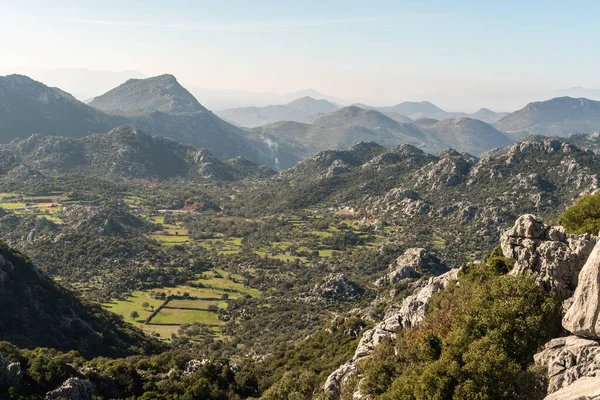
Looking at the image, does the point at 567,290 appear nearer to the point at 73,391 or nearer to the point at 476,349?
the point at 476,349

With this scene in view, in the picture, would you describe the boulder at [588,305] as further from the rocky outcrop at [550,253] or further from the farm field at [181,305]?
the farm field at [181,305]

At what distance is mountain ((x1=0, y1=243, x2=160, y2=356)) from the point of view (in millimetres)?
89188

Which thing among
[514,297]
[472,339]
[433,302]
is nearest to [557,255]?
[514,297]

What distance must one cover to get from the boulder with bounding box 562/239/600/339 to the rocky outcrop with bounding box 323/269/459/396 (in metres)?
22.7

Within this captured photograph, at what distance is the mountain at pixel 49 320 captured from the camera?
89.2 meters

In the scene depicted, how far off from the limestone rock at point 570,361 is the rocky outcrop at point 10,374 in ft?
211

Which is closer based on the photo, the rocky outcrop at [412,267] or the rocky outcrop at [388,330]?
the rocky outcrop at [388,330]

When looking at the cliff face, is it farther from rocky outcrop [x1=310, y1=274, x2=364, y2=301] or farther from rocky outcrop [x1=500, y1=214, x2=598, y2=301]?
rocky outcrop [x1=310, y1=274, x2=364, y2=301]

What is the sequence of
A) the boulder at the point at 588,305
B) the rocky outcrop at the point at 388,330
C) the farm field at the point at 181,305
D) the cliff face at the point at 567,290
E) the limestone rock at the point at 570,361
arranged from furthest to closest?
the farm field at the point at 181,305 < the rocky outcrop at the point at 388,330 < the boulder at the point at 588,305 < the limestone rock at the point at 570,361 < the cliff face at the point at 567,290

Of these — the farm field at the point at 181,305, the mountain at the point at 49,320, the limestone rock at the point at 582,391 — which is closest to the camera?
the limestone rock at the point at 582,391

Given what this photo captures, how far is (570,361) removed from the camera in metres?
35.8

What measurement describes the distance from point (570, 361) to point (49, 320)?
336ft

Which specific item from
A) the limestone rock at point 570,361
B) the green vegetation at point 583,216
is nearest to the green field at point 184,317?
the green vegetation at point 583,216

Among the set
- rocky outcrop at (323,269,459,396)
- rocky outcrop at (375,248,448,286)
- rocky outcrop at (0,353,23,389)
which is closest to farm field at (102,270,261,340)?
rocky outcrop at (375,248,448,286)
